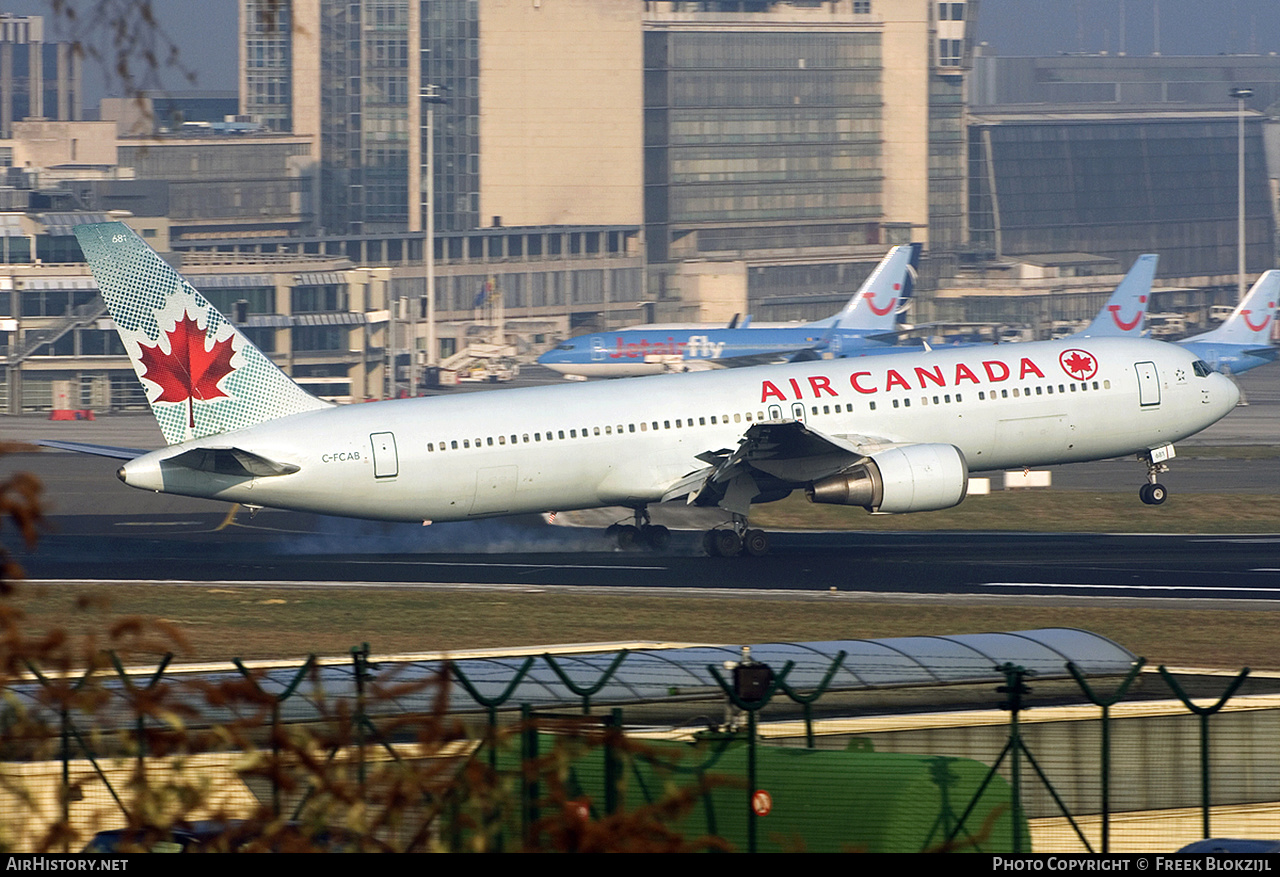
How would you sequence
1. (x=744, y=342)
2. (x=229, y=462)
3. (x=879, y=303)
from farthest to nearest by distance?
(x=744, y=342) < (x=879, y=303) < (x=229, y=462)

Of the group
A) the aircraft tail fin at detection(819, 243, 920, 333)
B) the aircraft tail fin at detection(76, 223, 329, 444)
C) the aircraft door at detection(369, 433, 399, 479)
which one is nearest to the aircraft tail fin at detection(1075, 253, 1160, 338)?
the aircraft tail fin at detection(819, 243, 920, 333)

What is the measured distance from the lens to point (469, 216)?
195625mm

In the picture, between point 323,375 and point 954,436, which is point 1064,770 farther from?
point 323,375

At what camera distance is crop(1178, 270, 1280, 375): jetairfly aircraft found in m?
91.9

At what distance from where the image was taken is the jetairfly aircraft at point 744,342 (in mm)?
109875

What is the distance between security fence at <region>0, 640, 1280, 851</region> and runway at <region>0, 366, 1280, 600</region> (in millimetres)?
17888

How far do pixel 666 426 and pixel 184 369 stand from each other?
12807 mm

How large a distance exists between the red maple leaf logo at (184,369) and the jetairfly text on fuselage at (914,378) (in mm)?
14791

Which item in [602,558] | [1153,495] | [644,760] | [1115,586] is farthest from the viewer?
[1153,495]

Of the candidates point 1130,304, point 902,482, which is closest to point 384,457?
point 902,482

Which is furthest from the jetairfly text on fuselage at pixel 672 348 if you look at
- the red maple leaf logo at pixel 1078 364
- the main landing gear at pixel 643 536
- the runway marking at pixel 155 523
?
the red maple leaf logo at pixel 1078 364

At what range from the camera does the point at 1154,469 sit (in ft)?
163

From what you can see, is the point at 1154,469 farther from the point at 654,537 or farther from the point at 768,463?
the point at 654,537

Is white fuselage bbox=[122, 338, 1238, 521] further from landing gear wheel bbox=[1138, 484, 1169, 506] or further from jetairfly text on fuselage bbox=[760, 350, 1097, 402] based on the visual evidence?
landing gear wheel bbox=[1138, 484, 1169, 506]
